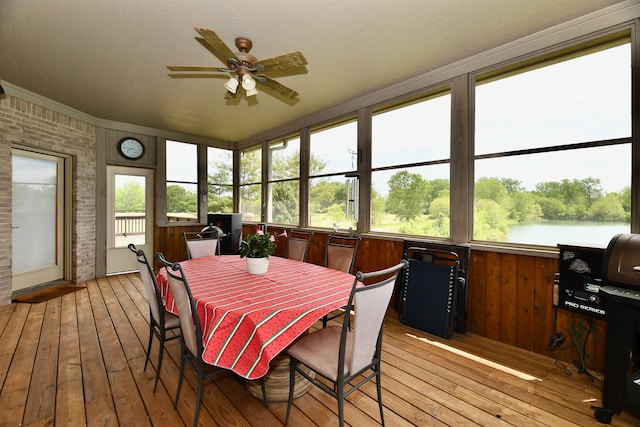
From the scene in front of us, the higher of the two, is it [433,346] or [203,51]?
[203,51]

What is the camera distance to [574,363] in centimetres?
232

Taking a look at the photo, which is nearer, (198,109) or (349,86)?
(349,86)

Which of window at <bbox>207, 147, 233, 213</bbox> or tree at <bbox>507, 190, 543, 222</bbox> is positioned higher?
window at <bbox>207, 147, 233, 213</bbox>

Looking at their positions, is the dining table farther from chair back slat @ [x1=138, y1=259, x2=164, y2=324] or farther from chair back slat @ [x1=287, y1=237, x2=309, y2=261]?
chair back slat @ [x1=287, y1=237, x2=309, y2=261]

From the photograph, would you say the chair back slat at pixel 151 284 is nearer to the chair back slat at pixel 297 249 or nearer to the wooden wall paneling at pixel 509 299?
the chair back slat at pixel 297 249

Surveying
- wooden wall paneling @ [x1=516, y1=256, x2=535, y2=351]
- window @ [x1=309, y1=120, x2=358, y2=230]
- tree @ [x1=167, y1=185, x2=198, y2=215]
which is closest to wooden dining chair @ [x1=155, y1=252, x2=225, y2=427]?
wooden wall paneling @ [x1=516, y1=256, x2=535, y2=351]

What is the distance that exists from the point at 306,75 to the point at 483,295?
3028mm

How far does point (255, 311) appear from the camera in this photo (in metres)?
1.55

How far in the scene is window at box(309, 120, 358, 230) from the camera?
4117 mm

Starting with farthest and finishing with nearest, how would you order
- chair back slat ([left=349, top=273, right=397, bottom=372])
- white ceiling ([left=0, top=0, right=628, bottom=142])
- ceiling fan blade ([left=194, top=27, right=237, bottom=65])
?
1. white ceiling ([left=0, top=0, right=628, bottom=142])
2. ceiling fan blade ([left=194, top=27, right=237, bottom=65])
3. chair back slat ([left=349, top=273, right=397, bottom=372])

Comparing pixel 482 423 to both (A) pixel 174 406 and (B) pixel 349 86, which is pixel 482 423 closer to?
(A) pixel 174 406

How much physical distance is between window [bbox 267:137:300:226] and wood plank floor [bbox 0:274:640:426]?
2926 mm

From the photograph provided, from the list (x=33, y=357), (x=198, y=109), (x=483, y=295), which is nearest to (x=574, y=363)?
(x=483, y=295)

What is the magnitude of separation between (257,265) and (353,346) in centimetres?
114
